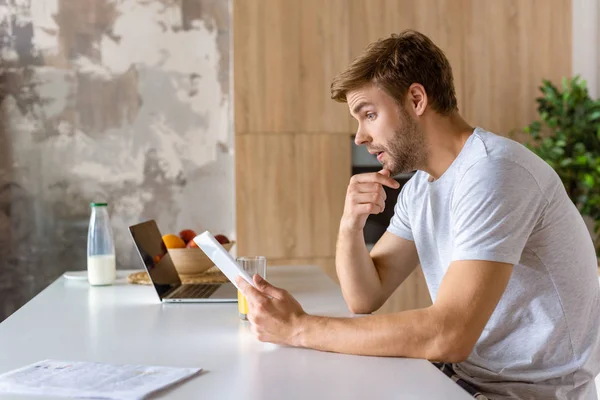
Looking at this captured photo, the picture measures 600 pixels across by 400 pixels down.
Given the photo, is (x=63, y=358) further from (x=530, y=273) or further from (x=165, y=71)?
(x=165, y=71)

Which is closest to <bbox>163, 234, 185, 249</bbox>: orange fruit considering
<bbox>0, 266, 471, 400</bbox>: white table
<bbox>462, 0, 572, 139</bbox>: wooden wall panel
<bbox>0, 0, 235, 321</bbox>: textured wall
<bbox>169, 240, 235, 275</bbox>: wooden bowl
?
<bbox>169, 240, 235, 275</bbox>: wooden bowl

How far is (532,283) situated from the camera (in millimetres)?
1493

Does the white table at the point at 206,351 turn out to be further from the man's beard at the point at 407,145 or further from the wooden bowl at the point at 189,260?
the man's beard at the point at 407,145

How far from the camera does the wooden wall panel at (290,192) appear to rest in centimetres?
369

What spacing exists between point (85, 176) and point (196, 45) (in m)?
0.99

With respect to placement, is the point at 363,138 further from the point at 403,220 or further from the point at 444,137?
the point at 403,220

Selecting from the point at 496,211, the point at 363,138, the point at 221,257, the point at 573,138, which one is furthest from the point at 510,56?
the point at 221,257

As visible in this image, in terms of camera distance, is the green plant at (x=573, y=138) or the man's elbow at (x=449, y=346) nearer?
the man's elbow at (x=449, y=346)

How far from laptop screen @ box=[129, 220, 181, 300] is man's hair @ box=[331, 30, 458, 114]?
716 mm

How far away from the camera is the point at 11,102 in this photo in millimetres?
3975

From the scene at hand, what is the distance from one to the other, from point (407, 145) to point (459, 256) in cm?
41

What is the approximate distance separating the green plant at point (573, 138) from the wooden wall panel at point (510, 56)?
0.13 metres

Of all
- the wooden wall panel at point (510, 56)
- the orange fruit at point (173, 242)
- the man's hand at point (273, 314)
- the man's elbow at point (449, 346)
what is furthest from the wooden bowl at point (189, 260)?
the wooden wall panel at point (510, 56)

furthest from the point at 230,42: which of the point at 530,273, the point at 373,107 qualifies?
the point at 530,273
